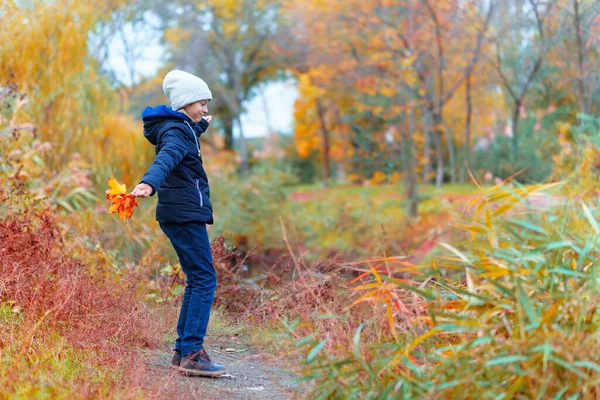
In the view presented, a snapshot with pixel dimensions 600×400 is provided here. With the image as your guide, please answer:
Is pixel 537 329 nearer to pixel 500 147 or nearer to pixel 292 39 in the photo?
pixel 500 147

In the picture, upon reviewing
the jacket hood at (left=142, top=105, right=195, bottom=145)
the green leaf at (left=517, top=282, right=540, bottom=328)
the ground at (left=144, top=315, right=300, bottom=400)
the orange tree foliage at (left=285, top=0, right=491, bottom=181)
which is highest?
the orange tree foliage at (left=285, top=0, right=491, bottom=181)

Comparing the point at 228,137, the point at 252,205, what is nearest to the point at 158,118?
the point at 252,205

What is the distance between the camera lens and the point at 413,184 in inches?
743

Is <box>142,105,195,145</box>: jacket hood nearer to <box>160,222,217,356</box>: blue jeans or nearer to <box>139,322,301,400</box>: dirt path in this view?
<box>160,222,217,356</box>: blue jeans

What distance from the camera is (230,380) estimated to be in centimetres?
450

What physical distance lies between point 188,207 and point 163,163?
36 cm

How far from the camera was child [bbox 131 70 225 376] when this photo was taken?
14.0ft

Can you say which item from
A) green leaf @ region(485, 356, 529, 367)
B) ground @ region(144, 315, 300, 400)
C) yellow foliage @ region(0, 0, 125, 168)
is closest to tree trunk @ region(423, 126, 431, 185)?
yellow foliage @ region(0, 0, 125, 168)

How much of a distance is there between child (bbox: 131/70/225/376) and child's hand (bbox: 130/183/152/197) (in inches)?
14.5

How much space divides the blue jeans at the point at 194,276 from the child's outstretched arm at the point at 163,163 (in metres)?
0.41

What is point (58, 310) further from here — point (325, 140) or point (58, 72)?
point (325, 140)

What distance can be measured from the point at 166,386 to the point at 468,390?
1.50m

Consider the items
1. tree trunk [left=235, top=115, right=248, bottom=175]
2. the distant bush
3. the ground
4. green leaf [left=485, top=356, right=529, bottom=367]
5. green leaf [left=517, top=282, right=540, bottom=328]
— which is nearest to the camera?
green leaf [left=485, top=356, right=529, bottom=367]

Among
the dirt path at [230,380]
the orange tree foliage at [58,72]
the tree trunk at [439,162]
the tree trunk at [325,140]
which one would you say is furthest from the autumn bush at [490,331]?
the tree trunk at [325,140]
